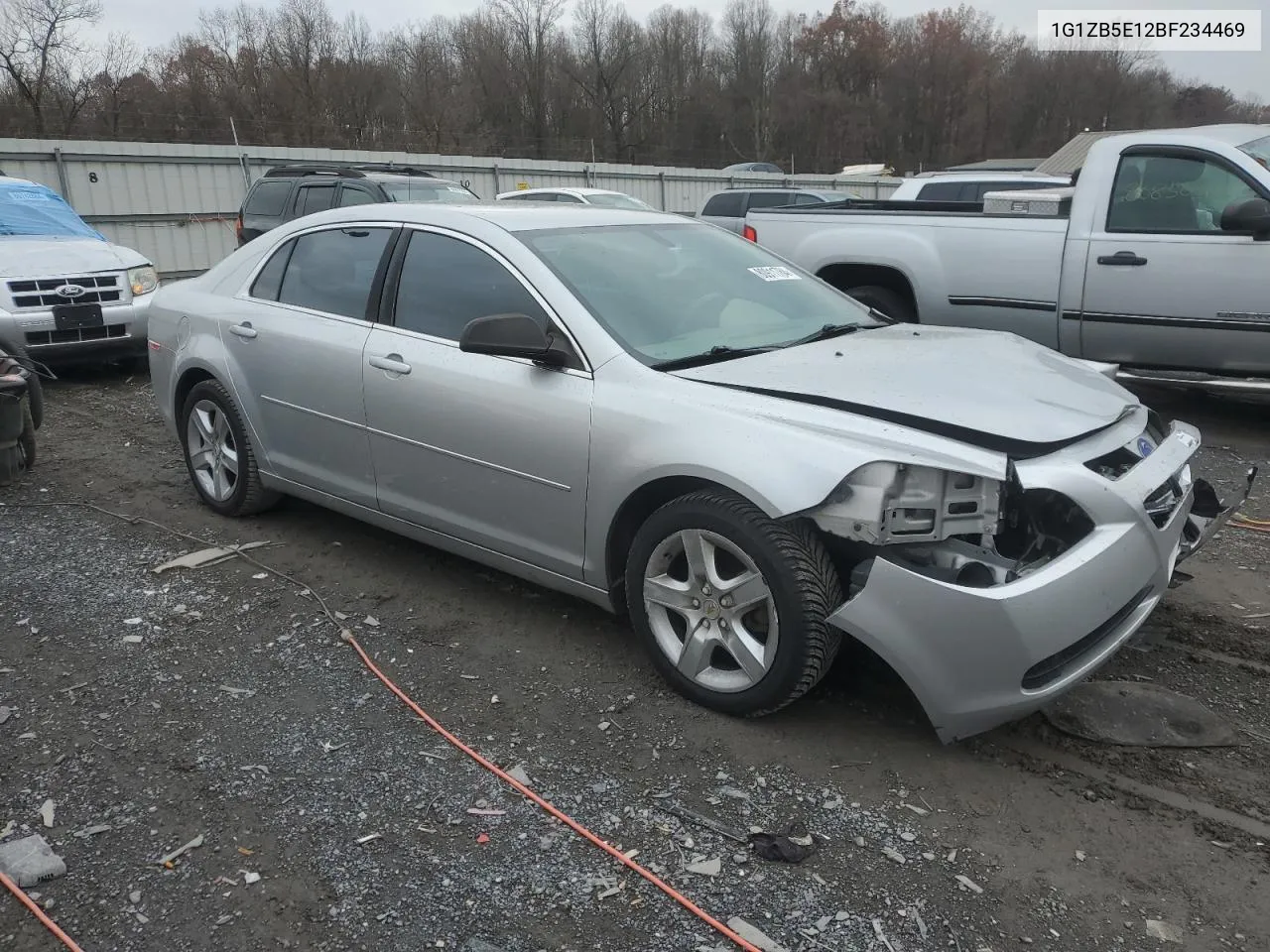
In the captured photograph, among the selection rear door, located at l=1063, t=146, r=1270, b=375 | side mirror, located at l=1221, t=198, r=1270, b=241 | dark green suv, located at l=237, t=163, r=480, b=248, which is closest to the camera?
side mirror, located at l=1221, t=198, r=1270, b=241

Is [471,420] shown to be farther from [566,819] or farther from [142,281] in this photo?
[142,281]

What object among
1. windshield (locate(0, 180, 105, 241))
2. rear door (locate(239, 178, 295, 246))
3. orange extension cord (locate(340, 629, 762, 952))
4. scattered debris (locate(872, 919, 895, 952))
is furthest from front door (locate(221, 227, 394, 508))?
rear door (locate(239, 178, 295, 246))

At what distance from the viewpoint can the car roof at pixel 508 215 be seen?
4.03 meters

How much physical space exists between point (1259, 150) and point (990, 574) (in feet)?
18.0

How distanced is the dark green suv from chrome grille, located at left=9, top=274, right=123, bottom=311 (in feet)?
10.7

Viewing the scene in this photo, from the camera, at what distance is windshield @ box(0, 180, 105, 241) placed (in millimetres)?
9180

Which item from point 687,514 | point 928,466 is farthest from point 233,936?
point 928,466

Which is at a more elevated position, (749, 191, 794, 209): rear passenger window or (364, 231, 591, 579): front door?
(749, 191, 794, 209): rear passenger window

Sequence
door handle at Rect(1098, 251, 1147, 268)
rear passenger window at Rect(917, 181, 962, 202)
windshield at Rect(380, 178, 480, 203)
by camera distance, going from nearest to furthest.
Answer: door handle at Rect(1098, 251, 1147, 268) → windshield at Rect(380, 178, 480, 203) → rear passenger window at Rect(917, 181, 962, 202)

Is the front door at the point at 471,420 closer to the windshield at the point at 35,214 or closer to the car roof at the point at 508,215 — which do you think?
the car roof at the point at 508,215

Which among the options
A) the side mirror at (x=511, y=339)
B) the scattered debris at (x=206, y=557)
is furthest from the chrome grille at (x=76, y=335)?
the side mirror at (x=511, y=339)

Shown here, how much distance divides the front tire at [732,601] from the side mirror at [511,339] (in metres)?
0.74

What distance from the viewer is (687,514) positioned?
122 inches

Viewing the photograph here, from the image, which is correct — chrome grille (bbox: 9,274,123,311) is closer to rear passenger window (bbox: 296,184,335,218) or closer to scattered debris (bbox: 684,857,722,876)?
rear passenger window (bbox: 296,184,335,218)
